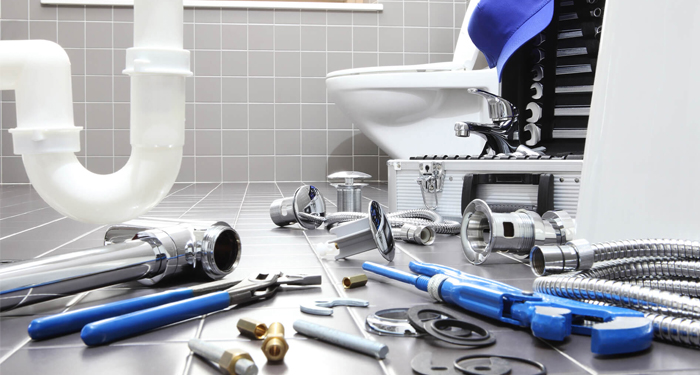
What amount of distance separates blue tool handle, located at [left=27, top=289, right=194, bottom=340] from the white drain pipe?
189mm

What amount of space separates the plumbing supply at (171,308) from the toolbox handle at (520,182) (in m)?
0.66

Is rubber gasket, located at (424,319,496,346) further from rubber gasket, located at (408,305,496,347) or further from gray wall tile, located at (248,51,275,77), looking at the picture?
gray wall tile, located at (248,51,275,77)

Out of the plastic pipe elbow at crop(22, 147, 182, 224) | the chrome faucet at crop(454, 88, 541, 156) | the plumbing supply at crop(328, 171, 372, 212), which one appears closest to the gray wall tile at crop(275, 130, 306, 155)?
the plumbing supply at crop(328, 171, 372, 212)

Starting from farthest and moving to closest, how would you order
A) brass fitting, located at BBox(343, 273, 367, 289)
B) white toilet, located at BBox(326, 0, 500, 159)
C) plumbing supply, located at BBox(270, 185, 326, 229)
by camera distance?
white toilet, located at BBox(326, 0, 500, 159) → plumbing supply, located at BBox(270, 185, 326, 229) → brass fitting, located at BBox(343, 273, 367, 289)

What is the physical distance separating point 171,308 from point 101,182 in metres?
0.26

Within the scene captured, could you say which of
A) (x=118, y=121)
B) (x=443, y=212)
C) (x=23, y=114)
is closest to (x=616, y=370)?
(x=23, y=114)

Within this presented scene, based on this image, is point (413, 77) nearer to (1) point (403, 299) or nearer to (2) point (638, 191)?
(2) point (638, 191)

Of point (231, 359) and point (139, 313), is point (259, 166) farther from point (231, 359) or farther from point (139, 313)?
point (231, 359)

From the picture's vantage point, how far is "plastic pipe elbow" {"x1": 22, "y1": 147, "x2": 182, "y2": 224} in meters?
0.75

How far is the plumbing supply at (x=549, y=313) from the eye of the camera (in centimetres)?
51

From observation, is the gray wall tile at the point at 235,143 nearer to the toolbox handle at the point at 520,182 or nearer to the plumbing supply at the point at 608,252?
the toolbox handle at the point at 520,182

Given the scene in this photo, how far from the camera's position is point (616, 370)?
0.49 m

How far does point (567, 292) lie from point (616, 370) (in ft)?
0.49

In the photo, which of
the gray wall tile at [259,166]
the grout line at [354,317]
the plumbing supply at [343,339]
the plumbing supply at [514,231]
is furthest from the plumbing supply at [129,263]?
the gray wall tile at [259,166]
